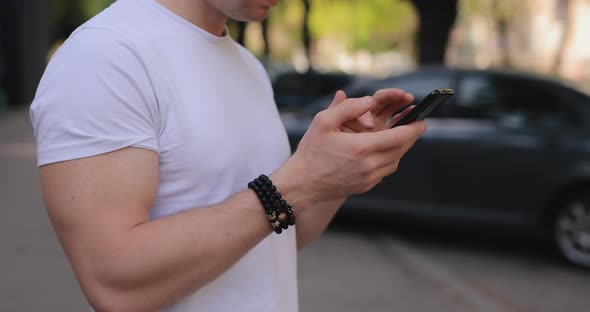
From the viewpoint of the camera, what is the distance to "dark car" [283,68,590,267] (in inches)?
230

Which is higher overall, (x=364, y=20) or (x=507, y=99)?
(x=507, y=99)

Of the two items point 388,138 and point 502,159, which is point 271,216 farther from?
point 502,159

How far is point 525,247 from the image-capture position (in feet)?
22.0

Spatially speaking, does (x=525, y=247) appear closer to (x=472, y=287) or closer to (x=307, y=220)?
(x=472, y=287)

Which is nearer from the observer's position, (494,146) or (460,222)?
(494,146)

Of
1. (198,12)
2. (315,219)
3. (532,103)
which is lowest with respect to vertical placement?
(532,103)

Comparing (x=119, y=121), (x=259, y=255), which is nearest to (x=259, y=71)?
(x=259, y=255)

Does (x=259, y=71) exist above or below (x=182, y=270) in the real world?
above

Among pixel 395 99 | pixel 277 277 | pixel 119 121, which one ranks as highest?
pixel 119 121

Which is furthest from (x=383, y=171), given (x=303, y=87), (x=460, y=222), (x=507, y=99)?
(x=303, y=87)

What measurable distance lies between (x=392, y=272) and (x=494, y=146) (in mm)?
1392

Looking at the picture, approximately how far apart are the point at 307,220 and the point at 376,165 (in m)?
0.44

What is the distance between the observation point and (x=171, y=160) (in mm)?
1188

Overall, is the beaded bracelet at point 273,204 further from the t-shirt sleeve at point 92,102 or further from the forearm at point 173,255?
the t-shirt sleeve at point 92,102
